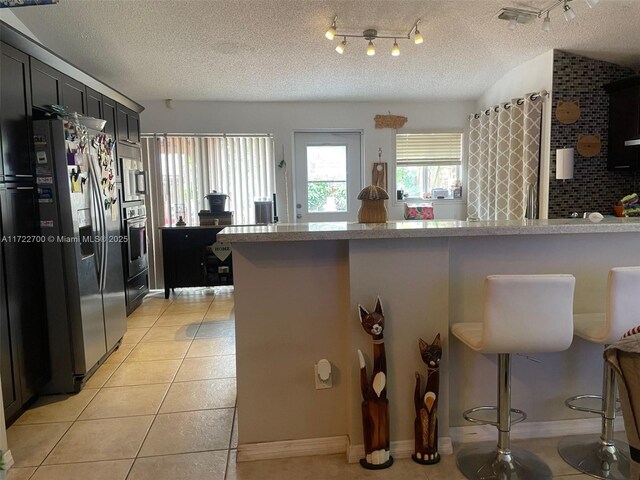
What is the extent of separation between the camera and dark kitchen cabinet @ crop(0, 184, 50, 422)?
221 centimetres

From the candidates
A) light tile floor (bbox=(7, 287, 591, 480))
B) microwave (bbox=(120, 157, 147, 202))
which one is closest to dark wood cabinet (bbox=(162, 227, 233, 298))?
microwave (bbox=(120, 157, 147, 202))

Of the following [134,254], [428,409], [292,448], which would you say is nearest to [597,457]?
[428,409]

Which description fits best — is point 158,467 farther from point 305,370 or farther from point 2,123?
point 2,123

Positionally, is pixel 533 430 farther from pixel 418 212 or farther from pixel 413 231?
pixel 418 212

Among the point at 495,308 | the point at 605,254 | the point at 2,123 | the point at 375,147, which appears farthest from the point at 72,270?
the point at 375,147

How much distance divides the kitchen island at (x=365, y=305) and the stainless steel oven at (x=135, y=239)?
2510 millimetres

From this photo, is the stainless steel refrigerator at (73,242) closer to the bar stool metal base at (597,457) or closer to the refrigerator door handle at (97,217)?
the refrigerator door handle at (97,217)

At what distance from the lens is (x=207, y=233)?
15.8 feet

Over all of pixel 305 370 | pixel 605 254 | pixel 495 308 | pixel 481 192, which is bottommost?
pixel 305 370

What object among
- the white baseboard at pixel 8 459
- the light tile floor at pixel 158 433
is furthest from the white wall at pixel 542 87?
the white baseboard at pixel 8 459

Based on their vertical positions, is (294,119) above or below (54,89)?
above

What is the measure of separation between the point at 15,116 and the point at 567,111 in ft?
13.4

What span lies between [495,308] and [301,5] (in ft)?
8.40

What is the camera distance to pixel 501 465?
1848mm
